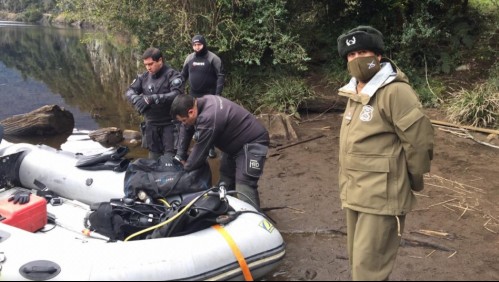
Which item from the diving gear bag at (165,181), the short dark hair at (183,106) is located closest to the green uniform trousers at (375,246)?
the short dark hair at (183,106)

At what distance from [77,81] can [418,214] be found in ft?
50.0

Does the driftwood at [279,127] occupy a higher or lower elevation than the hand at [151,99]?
lower

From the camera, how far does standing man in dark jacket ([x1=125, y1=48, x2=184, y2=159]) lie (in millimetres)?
5383

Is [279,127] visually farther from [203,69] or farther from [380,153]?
[380,153]

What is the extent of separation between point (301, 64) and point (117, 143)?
3.96m

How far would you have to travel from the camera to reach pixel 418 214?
4828mm

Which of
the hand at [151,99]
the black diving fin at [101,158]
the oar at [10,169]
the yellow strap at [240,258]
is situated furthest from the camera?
the hand at [151,99]

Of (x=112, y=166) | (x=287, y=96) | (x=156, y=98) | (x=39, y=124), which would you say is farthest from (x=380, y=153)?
(x=39, y=124)

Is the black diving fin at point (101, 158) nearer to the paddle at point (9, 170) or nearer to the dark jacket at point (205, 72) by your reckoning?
the paddle at point (9, 170)

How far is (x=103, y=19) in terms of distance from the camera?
1045cm

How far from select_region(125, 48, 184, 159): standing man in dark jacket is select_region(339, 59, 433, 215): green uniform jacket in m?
3.18

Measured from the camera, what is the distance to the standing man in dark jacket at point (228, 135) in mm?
3953

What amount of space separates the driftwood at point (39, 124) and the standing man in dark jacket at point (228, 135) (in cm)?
630

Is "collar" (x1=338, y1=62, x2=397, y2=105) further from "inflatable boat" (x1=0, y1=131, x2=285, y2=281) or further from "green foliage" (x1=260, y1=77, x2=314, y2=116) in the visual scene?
"green foliage" (x1=260, y1=77, x2=314, y2=116)
